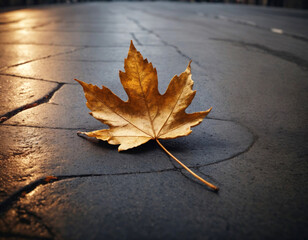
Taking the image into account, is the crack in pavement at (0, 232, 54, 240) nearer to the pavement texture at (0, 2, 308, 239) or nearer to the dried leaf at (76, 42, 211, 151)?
the pavement texture at (0, 2, 308, 239)

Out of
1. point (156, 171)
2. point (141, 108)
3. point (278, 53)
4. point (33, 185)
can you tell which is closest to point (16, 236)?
point (33, 185)

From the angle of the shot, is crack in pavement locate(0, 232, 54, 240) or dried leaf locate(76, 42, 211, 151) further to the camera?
dried leaf locate(76, 42, 211, 151)

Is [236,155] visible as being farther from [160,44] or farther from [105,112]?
[160,44]

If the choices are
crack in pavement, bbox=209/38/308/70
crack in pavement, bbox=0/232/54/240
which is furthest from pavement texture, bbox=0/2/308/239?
crack in pavement, bbox=209/38/308/70

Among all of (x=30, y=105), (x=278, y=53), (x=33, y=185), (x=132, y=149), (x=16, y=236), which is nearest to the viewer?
(x=16, y=236)

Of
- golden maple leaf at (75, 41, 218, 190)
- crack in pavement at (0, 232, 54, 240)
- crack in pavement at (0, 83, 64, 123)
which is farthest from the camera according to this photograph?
crack in pavement at (0, 83, 64, 123)

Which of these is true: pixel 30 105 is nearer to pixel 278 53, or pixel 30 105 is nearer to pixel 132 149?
pixel 132 149

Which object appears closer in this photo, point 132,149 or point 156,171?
point 156,171

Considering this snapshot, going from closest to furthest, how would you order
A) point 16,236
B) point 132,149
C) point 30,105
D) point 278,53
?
1. point 16,236
2. point 132,149
3. point 30,105
4. point 278,53

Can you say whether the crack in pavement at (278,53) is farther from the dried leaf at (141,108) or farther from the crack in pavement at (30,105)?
the crack in pavement at (30,105)
